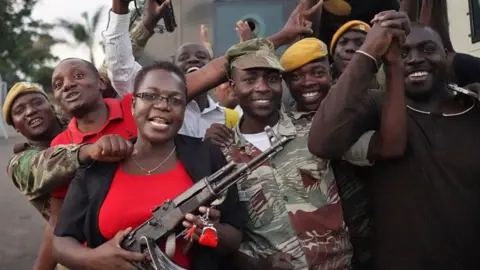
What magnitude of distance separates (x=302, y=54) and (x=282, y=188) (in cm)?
64

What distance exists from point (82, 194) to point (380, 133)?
3.90ft

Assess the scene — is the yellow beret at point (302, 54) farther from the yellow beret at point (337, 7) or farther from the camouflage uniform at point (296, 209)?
the yellow beret at point (337, 7)

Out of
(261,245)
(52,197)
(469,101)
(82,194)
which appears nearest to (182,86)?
(82,194)

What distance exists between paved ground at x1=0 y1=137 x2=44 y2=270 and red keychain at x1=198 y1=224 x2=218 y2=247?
5.53 m

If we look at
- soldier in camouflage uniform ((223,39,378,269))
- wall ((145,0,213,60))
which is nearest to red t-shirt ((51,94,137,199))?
soldier in camouflage uniform ((223,39,378,269))

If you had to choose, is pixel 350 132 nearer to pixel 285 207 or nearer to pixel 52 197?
A: pixel 285 207

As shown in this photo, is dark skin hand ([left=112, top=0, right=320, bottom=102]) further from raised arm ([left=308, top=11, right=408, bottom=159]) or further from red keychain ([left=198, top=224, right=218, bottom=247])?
red keychain ([left=198, top=224, right=218, bottom=247])

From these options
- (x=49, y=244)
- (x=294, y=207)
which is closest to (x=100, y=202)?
(x=294, y=207)

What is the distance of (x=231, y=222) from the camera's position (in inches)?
87.4

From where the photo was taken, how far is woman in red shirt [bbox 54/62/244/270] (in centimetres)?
212

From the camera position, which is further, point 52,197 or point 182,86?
point 52,197

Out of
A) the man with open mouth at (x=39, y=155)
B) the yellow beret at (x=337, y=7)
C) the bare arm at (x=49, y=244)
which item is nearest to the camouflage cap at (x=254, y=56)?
the man with open mouth at (x=39, y=155)

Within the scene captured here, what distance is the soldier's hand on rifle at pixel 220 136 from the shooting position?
2502 mm

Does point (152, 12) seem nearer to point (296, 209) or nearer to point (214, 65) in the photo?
point (214, 65)
